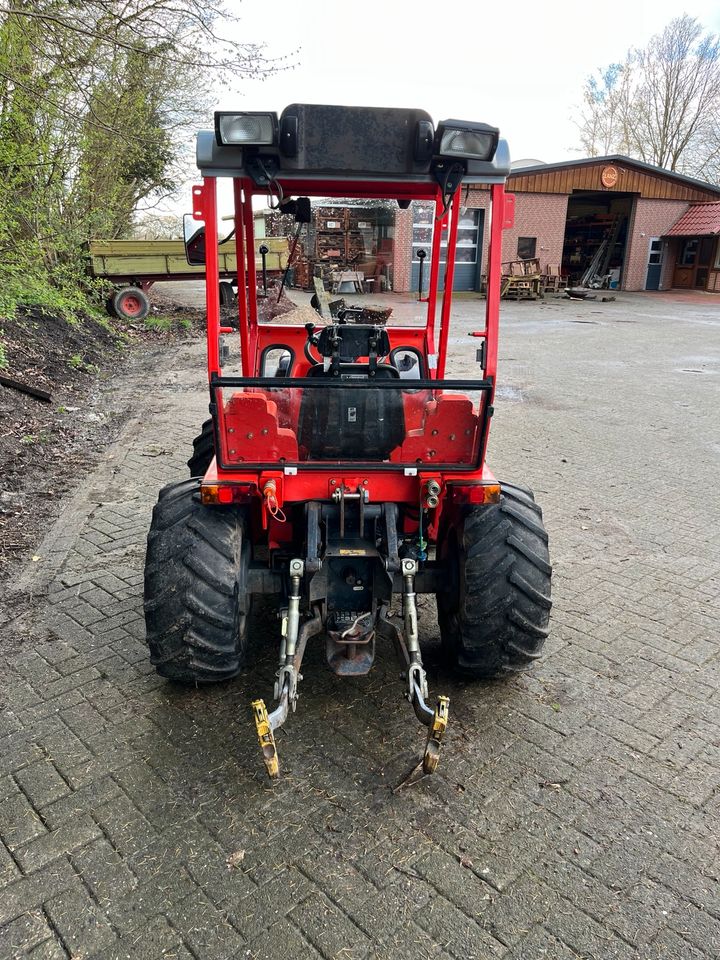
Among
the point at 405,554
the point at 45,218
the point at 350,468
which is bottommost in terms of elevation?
the point at 405,554

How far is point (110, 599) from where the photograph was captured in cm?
412

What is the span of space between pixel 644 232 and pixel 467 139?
1079 inches

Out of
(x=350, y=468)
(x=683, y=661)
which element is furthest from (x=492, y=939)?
(x=683, y=661)

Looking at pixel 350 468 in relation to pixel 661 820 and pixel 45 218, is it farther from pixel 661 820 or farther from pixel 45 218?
pixel 45 218

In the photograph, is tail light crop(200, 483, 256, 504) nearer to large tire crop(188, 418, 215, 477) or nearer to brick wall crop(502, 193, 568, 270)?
large tire crop(188, 418, 215, 477)

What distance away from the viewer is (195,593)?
2932 millimetres

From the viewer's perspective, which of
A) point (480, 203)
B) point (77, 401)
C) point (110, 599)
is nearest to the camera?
point (110, 599)

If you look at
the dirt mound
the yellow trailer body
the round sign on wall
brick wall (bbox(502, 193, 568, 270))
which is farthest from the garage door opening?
the dirt mound

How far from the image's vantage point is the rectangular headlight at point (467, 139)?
8.17ft

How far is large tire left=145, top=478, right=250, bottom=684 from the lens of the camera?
2.94 metres

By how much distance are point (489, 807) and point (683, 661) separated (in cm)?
158

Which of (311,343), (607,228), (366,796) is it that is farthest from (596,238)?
(366,796)

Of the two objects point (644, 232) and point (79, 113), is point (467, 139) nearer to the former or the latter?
point (79, 113)

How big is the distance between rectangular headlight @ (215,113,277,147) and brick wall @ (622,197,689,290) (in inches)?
1074
